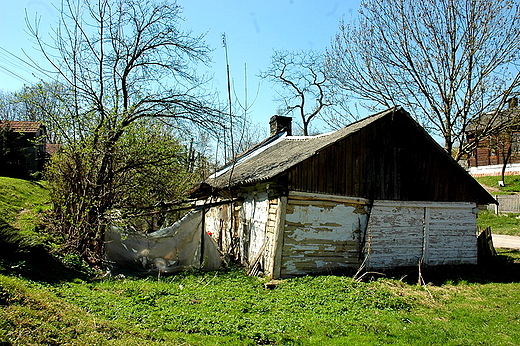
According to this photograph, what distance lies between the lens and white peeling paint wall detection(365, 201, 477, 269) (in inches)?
447

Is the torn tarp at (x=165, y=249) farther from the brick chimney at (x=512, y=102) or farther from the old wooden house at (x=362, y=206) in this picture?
the brick chimney at (x=512, y=102)

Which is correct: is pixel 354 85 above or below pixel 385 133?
above

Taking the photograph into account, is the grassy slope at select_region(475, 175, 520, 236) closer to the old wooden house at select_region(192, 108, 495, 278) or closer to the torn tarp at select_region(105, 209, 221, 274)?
the old wooden house at select_region(192, 108, 495, 278)

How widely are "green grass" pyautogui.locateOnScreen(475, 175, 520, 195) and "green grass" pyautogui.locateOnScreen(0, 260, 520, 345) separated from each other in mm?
23416

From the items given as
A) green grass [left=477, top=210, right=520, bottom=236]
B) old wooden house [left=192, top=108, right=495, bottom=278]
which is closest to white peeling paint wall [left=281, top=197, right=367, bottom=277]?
old wooden house [left=192, top=108, right=495, bottom=278]

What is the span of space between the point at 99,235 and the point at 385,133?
8888 millimetres

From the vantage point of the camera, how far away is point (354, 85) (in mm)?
18188

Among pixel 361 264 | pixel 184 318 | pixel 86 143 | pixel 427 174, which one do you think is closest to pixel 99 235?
pixel 86 143

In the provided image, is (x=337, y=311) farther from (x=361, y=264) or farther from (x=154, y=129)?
(x=154, y=129)

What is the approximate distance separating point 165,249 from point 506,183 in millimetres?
31247

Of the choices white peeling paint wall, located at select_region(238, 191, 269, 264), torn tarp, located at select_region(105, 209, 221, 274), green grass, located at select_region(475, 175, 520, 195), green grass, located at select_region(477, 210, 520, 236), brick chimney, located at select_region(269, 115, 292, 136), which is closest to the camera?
torn tarp, located at select_region(105, 209, 221, 274)

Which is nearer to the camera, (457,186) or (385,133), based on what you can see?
(385,133)

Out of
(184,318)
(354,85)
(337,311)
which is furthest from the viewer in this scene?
(354,85)

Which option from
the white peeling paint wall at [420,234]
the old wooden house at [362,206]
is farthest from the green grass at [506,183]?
the old wooden house at [362,206]
